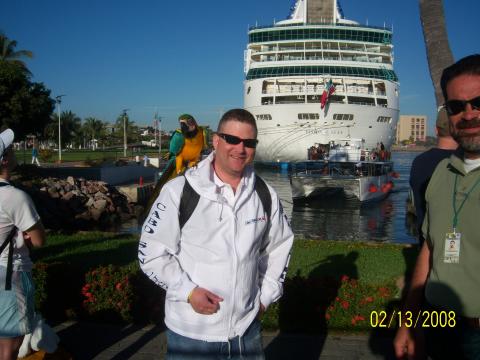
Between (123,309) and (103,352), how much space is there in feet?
2.53

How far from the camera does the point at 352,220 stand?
838 inches

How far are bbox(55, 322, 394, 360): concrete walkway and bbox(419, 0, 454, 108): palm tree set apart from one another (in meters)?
4.53

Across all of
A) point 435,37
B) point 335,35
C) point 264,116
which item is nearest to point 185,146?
point 435,37

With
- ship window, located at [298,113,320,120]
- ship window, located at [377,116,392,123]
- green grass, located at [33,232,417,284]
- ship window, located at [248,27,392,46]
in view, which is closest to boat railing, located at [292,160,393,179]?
ship window, located at [298,113,320,120]

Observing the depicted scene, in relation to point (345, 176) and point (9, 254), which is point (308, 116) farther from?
point (9, 254)

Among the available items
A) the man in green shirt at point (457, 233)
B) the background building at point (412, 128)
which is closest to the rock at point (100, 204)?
the man in green shirt at point (457, 233)

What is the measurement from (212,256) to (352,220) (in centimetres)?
1974

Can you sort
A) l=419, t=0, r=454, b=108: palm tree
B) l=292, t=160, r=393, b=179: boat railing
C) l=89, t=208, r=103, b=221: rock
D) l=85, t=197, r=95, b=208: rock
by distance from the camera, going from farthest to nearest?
l=292, t=160, r=393, b=179: boat railing → l=85, t=197, r=95, b=208: rock → l=89, t=208, r=103, b=221: rock → l=419, t=0, r=454, b=108: palm tree

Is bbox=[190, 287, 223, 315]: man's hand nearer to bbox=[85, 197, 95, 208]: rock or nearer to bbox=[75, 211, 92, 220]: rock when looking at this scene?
bbox=[75, 211, 92, 220]: rock

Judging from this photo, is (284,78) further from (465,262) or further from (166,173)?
(465,262)

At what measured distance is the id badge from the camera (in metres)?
1.99

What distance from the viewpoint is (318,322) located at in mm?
4871

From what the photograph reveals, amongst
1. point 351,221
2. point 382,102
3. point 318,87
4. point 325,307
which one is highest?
point 318,87

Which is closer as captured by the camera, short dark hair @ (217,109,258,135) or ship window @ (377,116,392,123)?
short dark hair @ (217,109,258,135)
